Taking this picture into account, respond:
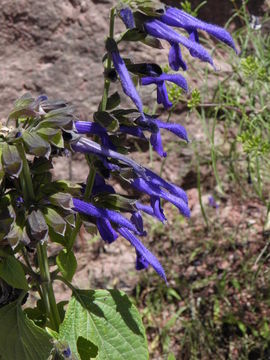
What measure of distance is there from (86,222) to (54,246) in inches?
50.2

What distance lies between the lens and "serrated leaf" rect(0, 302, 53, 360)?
1521mm

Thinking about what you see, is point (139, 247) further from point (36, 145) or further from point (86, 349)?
point (36, 145)

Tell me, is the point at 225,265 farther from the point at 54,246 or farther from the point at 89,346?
the point at 89,346

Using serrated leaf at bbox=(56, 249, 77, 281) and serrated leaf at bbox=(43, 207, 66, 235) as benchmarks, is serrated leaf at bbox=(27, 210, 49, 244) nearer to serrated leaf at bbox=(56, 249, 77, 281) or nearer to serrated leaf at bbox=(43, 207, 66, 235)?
serrated leaf at bbox=(43, 207, 66, 235)

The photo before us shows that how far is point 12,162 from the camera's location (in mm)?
1252

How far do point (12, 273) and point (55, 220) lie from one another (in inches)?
7.2

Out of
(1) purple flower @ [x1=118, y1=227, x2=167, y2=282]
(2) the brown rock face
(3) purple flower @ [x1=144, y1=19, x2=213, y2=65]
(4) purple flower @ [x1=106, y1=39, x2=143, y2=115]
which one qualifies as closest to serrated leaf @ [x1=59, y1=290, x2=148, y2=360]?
(1) purple flower @ [x1=118, y1=227, x2=167, y2=282]

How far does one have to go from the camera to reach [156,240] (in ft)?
10.0

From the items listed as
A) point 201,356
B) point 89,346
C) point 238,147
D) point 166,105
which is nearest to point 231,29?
point 238,147

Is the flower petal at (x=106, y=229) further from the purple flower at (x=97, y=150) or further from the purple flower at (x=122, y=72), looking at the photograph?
the purple flower at (x=122, y=72)

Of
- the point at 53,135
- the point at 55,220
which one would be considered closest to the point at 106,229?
the point at 55,220

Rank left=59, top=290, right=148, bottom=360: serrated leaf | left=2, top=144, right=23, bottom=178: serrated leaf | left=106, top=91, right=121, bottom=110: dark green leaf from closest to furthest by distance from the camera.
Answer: left=2, top=144, right=23, bottom=178: serrated leaf, left=106, top=91, right=121, bottom=110: dark green leaf, left=59, top=290, right=148, bottom=360: serrated leaf

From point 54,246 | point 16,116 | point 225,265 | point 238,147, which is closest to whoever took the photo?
point 16,116

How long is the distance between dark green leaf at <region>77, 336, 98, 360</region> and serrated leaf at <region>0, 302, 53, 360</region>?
0.11 m
